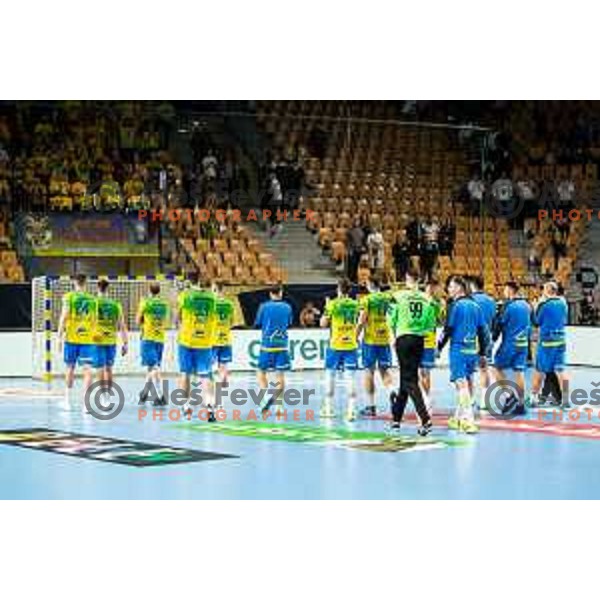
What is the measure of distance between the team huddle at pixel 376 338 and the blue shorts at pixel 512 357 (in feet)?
0.04

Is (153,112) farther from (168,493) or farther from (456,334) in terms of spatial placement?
(168,493)

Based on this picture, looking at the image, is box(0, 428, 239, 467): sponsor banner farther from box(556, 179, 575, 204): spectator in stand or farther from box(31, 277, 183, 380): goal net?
box(556, 179, 575, 204): spectator in stand

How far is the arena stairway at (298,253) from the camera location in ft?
88.8

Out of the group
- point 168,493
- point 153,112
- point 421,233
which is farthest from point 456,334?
point 153,112

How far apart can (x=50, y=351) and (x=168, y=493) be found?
12145mm

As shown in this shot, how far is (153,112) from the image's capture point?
2819cm

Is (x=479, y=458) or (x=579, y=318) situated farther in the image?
(x=579, y=318)

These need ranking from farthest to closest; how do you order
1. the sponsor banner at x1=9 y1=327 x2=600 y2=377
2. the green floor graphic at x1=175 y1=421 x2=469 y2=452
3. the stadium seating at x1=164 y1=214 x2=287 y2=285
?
the stadium seating at x1=164 y1=214 x2=287 y2=285, the sponsor banner at x1=9 y1=327 x2=600 y2=377, the green floor graphic at x1=175 y1=421 x2=469 y2=452

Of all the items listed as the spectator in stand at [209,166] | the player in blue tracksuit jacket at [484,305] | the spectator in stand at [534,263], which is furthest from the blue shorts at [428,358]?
the spectator in stand at [534,263]

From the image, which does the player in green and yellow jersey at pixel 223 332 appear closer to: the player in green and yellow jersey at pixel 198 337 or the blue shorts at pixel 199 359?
the player in green and yellow jersey at pixel 198 337

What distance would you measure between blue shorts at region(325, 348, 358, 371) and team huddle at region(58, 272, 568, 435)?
0.01m

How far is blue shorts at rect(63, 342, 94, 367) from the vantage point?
51.8ft

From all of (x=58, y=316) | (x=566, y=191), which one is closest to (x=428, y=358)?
(x=58, y=316)

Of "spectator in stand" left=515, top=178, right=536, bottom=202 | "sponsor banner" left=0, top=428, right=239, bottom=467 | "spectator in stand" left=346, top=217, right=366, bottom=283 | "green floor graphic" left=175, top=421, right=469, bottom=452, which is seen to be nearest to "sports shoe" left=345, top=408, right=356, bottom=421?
"green floor graphic" left=175, top=421, right=469, bottom=452
